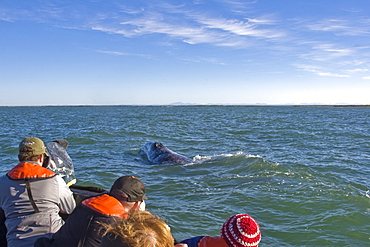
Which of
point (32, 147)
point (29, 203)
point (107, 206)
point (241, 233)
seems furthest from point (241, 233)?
point (32, 147)

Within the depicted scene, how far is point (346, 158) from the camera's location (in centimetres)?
1516

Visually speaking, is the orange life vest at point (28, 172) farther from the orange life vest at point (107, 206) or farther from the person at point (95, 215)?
the orange life vest at point (107, 206)

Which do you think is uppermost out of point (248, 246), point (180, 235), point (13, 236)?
point (248, 246)

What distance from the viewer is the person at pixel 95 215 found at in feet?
9.73

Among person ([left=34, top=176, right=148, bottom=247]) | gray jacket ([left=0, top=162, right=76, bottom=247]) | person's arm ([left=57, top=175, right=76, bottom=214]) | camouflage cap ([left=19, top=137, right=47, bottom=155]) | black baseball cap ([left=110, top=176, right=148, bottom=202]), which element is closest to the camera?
person ([left=34, top=176, right=148, bottom=247])

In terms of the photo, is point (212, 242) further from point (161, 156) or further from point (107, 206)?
point (161, 156)

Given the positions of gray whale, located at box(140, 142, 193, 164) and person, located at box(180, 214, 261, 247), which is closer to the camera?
person, located at box(180, 214, 261, 247)

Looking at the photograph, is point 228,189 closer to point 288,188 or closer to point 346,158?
point 288,188

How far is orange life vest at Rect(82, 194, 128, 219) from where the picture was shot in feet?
9.74

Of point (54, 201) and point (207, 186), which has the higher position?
point (54, 201)

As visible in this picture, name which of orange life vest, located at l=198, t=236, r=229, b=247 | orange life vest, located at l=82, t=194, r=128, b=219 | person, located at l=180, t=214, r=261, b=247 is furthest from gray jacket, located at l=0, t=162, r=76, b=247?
person, located at l=180, t=214, r=261, b=247

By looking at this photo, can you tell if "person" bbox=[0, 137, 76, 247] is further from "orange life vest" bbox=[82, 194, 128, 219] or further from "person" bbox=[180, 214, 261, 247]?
"person" bbox=[180, 214, 261, 247]

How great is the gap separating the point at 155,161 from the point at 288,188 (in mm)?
6249

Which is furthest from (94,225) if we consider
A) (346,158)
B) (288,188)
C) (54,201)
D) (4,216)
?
(346,158)
